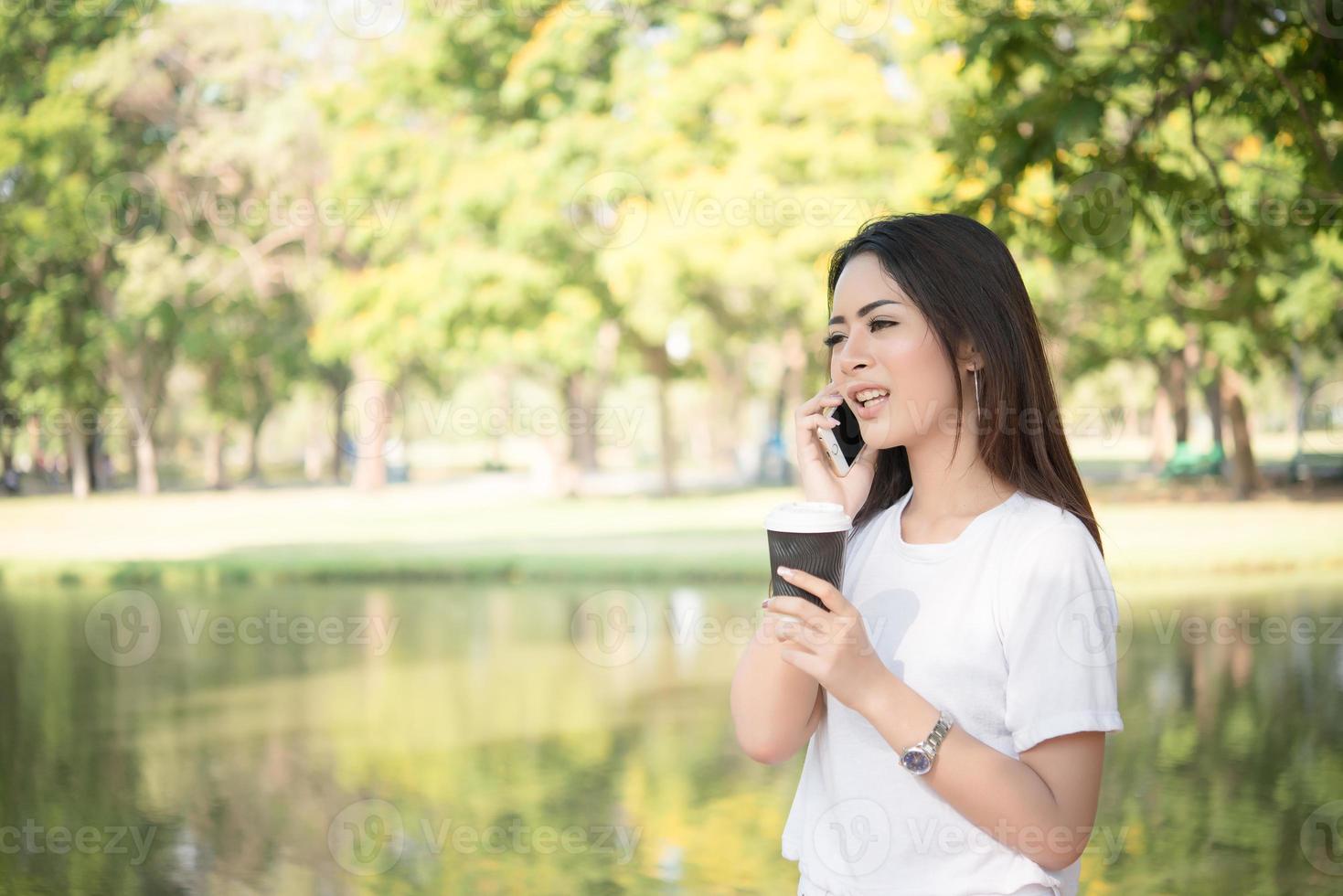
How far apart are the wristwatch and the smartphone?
1.53ft

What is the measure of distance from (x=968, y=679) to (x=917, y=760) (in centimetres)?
15

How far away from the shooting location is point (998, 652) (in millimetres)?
1814

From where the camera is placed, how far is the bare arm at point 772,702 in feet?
6.27

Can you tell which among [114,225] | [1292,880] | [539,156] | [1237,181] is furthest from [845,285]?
[114,225]

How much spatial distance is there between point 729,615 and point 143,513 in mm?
19281

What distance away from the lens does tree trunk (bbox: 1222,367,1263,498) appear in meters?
25.0

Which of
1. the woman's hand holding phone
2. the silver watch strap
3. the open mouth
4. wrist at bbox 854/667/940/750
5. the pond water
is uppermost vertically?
the open mouth

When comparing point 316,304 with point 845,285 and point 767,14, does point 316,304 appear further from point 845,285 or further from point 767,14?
point 845,285

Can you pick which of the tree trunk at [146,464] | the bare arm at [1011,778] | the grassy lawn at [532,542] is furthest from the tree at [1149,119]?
the tree trunk at [146,464]

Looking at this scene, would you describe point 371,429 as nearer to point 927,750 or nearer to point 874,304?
point 874,304

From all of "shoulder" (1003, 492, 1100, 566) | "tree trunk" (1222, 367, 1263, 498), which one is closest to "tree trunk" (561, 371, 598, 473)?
"tree trunk" (1222, 367, 1263, 498)

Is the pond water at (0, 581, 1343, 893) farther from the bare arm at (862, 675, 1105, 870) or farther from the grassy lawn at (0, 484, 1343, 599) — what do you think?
the bare arm at (862, 675, 1105, 870)

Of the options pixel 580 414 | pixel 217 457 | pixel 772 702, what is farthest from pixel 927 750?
pixel 217 457

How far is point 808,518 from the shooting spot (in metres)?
1.71
